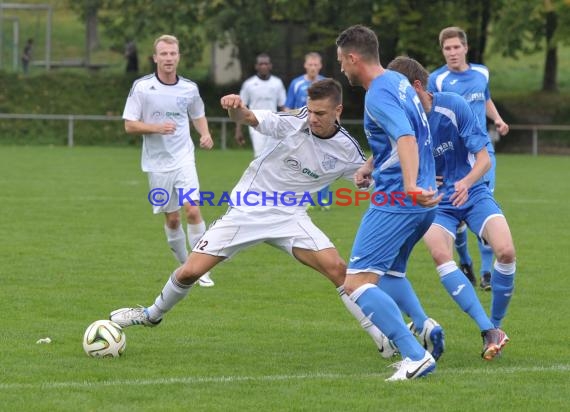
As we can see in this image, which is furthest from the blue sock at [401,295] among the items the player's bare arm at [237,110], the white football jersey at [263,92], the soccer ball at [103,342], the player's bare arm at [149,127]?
the white football jersey at [263,92]

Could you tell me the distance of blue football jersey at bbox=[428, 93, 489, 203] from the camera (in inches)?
289

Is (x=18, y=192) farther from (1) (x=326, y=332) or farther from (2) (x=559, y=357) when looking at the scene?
(2) (x=559, y=357)

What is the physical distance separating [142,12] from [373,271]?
27.2 meters

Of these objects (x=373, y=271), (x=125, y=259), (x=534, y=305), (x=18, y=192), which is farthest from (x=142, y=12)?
(x=373, y=271)

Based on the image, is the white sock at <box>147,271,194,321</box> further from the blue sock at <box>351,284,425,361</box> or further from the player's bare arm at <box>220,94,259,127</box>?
the blue sock at <box>351,284,425,361</box>

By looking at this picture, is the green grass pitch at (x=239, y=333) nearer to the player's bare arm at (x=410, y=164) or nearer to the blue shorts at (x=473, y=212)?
the blue shorts at (x=473, y=212)

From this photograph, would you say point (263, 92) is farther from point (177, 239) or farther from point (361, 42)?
point (361, 42)

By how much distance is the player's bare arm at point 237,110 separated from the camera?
675cm

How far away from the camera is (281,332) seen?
804 cm

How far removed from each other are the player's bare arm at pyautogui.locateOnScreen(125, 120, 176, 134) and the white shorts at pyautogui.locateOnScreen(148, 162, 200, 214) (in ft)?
1.44

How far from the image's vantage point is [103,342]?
7.07 meters

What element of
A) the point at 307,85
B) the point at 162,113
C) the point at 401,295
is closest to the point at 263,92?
the point at 307,85

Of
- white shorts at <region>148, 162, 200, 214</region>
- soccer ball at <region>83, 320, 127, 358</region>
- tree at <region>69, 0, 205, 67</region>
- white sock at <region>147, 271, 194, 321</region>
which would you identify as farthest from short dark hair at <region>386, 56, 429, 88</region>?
tree at <region>69, 0, 205, 67</region>

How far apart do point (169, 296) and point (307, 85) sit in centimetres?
1061
